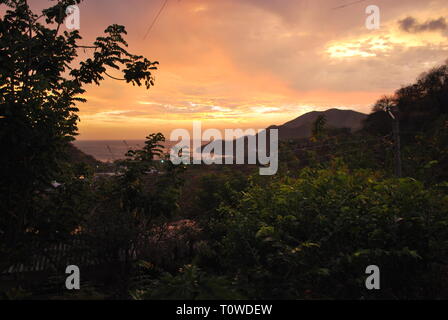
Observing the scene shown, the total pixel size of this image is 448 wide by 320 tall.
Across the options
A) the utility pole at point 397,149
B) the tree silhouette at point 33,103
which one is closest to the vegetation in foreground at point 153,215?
the tree silhouette at point 33,103

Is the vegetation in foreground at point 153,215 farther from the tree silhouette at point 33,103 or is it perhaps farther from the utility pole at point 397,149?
the utility pole at point 397,149

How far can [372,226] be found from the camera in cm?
404

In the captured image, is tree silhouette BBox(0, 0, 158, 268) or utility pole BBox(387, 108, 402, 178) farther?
utility pole BBox(387, 108, 402, 178)

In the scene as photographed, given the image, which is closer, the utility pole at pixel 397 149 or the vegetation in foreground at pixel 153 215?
the vegetation in foreground at pixel 153 215

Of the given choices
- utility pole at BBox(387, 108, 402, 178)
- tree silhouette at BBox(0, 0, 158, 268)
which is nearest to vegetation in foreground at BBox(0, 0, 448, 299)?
tree silhouette at BBox(0, 0, 158, 268)

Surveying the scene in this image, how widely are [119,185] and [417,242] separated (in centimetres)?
470

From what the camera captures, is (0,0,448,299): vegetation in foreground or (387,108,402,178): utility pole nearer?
(0,0,448,299): vegetation in foreground

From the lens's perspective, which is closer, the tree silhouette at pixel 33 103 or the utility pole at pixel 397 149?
the tree silhouette at pixel 33 103

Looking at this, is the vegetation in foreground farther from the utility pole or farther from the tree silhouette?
the utility pole

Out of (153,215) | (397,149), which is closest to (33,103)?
(153,215)
